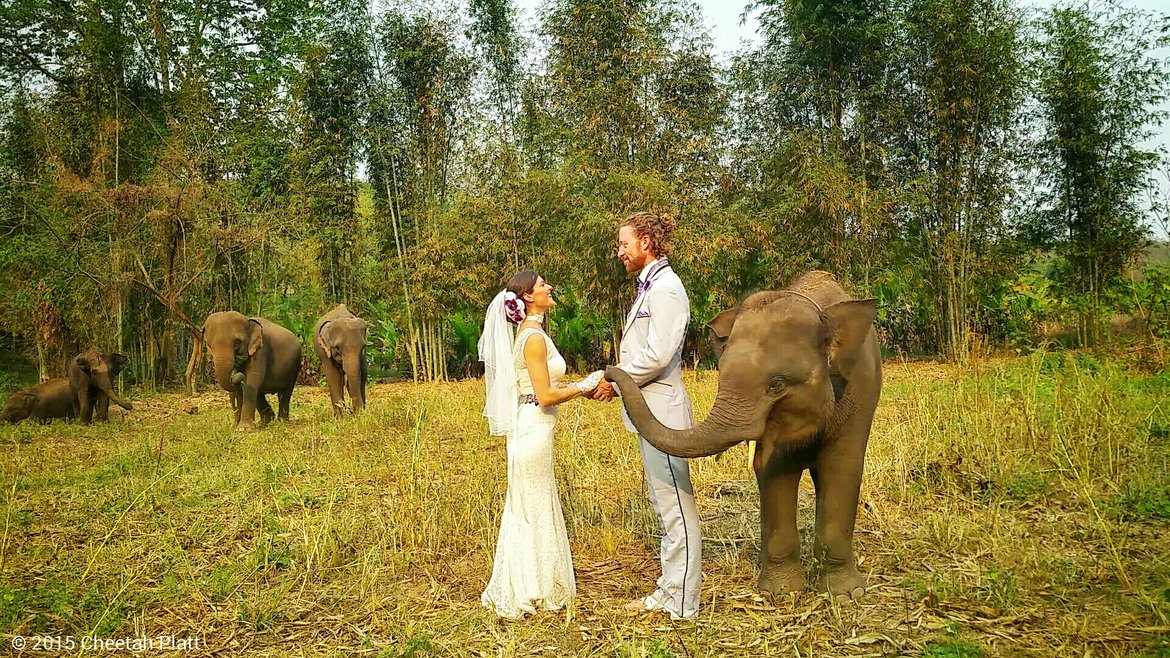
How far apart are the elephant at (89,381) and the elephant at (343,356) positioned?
2690mm

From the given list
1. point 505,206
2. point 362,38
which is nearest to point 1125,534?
point 505,206

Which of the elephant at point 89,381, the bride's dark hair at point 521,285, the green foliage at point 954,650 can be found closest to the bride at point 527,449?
the bride's dark hair at point 521,285

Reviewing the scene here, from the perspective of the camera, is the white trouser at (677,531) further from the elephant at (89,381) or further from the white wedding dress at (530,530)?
the elephant at (89,381)

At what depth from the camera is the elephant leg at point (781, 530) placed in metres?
3.67

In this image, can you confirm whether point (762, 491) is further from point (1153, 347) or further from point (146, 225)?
point (146, 225)

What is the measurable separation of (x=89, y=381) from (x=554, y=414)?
372 inches

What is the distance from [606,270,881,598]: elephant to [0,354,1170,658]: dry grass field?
260mm

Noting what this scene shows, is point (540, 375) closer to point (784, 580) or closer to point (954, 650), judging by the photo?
point (784, 580)

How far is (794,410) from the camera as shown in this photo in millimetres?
3268

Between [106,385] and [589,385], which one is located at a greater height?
[589,385]

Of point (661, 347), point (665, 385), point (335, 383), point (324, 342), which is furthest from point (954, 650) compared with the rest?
point (324, 342)

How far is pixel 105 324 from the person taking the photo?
13789 mm

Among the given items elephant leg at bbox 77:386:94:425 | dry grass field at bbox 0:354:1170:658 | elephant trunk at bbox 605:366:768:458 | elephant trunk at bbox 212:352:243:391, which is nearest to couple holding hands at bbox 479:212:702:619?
dry grass field at bbox 0:354:1170:658

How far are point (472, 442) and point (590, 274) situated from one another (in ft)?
19.1
